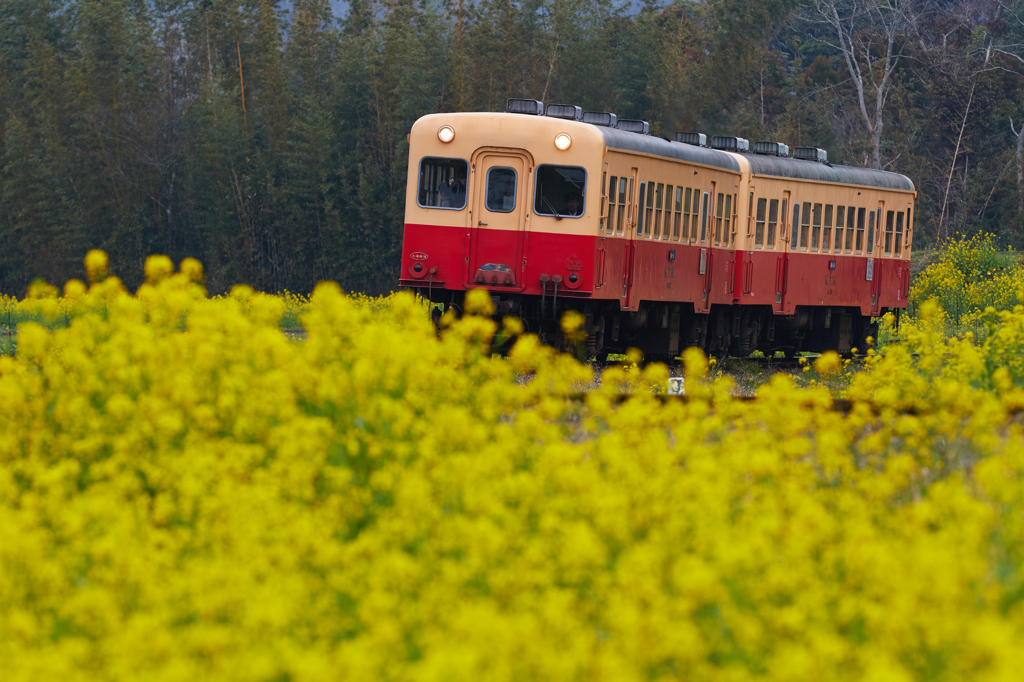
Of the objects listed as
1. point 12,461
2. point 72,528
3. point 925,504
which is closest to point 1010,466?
point 925,504

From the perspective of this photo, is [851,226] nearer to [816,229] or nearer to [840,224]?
[840,224]

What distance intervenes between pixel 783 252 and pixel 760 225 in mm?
631

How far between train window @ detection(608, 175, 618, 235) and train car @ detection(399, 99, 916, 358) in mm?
23

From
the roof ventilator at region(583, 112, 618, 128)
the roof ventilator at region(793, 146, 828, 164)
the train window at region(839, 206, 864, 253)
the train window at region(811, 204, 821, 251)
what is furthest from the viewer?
the roof ventilator at region(793, 146, 828, 164)

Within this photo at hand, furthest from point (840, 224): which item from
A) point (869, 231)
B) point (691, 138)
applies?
point (691, 138)

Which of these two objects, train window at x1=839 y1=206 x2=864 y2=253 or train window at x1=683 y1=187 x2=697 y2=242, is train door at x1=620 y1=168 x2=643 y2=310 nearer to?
train window at x1=683 y1=187 x2=697 y2=242

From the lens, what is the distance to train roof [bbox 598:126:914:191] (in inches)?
583

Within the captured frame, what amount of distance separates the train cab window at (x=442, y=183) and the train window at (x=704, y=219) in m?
3.55

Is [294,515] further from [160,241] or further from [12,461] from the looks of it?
[160,241]

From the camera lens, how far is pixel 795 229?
18.7 meters

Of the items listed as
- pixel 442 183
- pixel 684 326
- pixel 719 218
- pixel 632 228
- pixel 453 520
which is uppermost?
pixel 442 183

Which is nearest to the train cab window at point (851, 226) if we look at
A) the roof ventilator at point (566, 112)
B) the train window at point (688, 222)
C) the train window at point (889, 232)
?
the train window at point (889, 232)

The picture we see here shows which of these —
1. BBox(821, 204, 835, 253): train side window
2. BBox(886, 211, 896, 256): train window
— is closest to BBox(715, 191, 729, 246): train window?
BBox(821, 204, 835, 253): train side window

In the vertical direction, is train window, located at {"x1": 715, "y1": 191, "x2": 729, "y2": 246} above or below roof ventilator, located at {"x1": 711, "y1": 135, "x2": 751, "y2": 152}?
below
